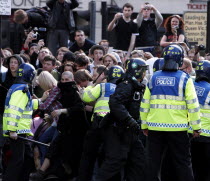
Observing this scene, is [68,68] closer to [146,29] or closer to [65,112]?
[65,112]

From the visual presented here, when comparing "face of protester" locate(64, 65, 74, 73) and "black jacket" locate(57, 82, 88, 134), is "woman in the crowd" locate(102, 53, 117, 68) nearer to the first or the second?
"face of protester" locate(64, 65, 74, 73)

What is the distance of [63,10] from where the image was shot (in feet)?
59.3

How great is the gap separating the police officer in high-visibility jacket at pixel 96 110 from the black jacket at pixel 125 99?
1.31ft

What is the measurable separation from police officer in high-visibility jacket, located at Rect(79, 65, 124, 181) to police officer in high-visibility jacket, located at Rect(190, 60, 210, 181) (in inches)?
45.9

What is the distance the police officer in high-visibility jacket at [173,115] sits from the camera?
11.7m

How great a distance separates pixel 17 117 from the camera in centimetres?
1267

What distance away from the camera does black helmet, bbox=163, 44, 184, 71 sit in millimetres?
11883

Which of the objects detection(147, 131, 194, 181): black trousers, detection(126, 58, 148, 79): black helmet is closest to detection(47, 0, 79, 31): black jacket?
detection(126, 58, 148, 79): black helmet

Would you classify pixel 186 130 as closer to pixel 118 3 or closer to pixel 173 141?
pixel 173 141

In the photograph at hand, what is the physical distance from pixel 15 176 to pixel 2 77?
220 centimetres

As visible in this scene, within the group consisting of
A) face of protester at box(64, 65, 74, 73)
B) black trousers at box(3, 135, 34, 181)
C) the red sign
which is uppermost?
the red sign

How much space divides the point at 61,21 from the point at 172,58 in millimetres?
6410

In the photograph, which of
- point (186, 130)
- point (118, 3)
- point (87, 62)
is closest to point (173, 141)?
point (186, 130)

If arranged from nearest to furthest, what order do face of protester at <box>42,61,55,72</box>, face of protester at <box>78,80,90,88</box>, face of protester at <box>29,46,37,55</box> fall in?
face of protester at <box>78,80,90,88</box>
face of protester at <box>42,61,55,72</box>
face of protester at <box>29,46,37,55</box>
